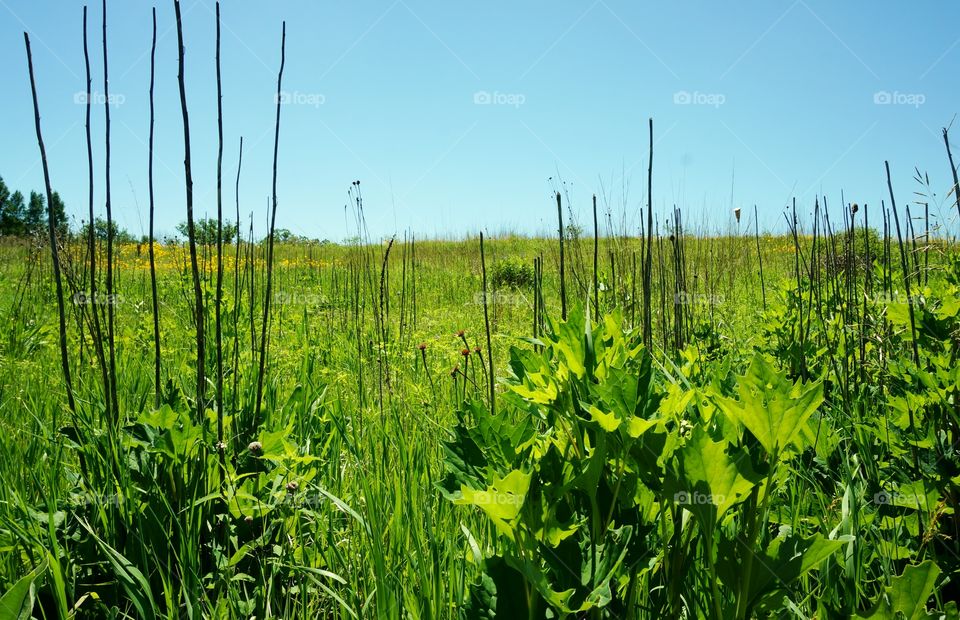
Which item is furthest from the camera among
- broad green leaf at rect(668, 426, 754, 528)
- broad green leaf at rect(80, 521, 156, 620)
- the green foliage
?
the green foliage

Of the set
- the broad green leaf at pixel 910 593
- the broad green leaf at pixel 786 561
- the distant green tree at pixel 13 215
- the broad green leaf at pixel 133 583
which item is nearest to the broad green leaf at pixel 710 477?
the broad green leaf at pixel 786 561

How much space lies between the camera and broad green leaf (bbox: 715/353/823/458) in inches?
25.4

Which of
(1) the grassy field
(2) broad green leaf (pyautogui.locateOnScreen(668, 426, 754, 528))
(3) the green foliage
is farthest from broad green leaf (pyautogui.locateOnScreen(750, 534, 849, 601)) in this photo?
(3) the green foliage

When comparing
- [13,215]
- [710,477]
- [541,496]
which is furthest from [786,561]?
[13,215]

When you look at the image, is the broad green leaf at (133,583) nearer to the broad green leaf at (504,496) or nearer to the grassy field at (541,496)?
the grassy field at (541,496)

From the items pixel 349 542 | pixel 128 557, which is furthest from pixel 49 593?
pixel 349 542

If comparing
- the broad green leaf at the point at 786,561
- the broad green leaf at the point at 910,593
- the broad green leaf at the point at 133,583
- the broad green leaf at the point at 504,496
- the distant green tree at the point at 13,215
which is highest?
the distant green tree at the point at 13,215

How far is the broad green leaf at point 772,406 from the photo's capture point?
0.65 metres

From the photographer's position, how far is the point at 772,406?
0.65 meters

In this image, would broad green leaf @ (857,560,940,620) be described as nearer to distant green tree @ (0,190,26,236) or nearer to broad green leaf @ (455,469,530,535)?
broad green leaf @ (455,469,530,535)

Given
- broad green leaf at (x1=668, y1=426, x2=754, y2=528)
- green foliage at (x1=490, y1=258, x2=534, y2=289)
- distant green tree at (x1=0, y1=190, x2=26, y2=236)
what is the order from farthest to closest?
distant green tree at (x1=0, y1=190, x2=26, y2=236) → green foliage at (x1=490, y1=258, x2=534, y2=289) → broad green leaf at (x1=668, y1=426, x2=754, y2=528)

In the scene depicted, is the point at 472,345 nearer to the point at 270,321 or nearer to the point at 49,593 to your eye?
the point at 270,321

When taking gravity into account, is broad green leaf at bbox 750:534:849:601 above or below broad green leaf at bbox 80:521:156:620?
above

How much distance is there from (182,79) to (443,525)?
1.22 meters
